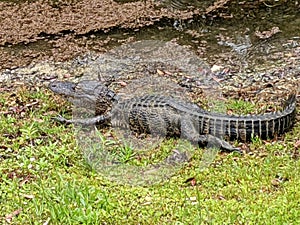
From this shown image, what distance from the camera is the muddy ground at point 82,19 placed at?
259 inches

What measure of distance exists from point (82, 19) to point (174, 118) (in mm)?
3351

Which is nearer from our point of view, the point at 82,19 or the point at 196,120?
the point at 196,120

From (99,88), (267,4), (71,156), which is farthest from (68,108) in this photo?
(267,4)

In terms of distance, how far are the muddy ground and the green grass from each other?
216 cm

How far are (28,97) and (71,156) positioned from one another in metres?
1.32

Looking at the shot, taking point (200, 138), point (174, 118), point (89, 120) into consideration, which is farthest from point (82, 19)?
point (200, 138)

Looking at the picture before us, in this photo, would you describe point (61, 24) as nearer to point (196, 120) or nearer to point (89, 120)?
point (89, 120)

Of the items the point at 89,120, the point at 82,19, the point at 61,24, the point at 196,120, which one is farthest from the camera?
the point at 82,19

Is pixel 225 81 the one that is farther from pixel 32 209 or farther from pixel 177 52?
pixel 32 209

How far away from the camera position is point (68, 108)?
5047mm

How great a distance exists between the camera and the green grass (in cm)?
335

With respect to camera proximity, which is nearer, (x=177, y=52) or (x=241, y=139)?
(x=241, y=139)

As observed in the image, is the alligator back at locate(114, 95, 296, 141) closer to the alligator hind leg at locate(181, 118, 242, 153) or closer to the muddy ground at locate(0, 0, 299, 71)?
the alligator hind leg at locate(181, 118, 242, 153)

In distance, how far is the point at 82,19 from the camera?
7352 mm
